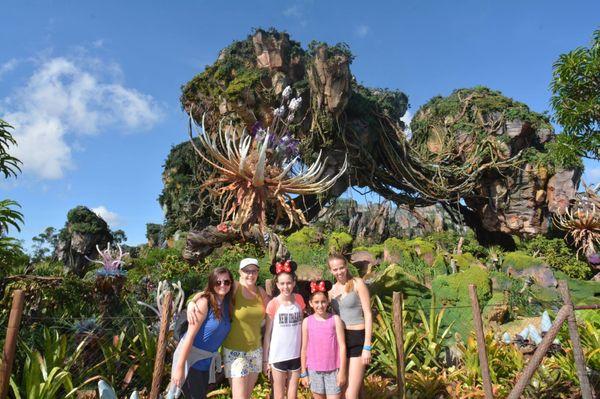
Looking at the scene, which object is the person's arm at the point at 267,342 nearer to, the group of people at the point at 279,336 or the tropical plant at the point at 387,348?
the group of people at the point at 279,336

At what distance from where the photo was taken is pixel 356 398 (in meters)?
3.02

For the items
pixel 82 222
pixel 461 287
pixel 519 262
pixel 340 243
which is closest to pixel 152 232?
pixel 82 222

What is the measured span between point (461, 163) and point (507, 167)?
69.4 inches

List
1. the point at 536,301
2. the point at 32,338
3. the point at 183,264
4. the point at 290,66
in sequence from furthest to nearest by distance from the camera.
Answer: the point at 290,66 < the point at 183,264 < the point at 536,301 < the point at 32,338

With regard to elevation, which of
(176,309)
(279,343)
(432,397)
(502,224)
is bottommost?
(432,397)

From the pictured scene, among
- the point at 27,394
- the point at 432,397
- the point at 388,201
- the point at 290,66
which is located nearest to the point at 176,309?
the point at 27,394

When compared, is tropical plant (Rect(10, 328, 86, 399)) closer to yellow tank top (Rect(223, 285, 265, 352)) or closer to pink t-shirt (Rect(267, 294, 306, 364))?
yellow tank top (Rect(223, 285, 265, 352))

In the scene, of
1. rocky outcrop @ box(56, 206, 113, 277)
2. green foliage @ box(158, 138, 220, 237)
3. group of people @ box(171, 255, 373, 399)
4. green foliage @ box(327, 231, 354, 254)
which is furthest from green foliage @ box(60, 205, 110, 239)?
group of people @ box(171, 255, 373, 399)

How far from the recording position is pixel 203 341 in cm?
268

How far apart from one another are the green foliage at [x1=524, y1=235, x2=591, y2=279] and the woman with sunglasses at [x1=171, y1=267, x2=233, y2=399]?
1449cm

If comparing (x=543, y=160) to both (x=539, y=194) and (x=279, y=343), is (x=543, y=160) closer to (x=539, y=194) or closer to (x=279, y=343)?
(x=539, y=194)

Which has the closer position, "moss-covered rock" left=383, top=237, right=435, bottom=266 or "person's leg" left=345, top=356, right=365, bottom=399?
"person's leg" left=345, top=356, right=365, bottom=399

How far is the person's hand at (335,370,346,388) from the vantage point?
9.71ft

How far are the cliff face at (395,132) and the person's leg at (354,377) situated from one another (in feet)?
36.5
